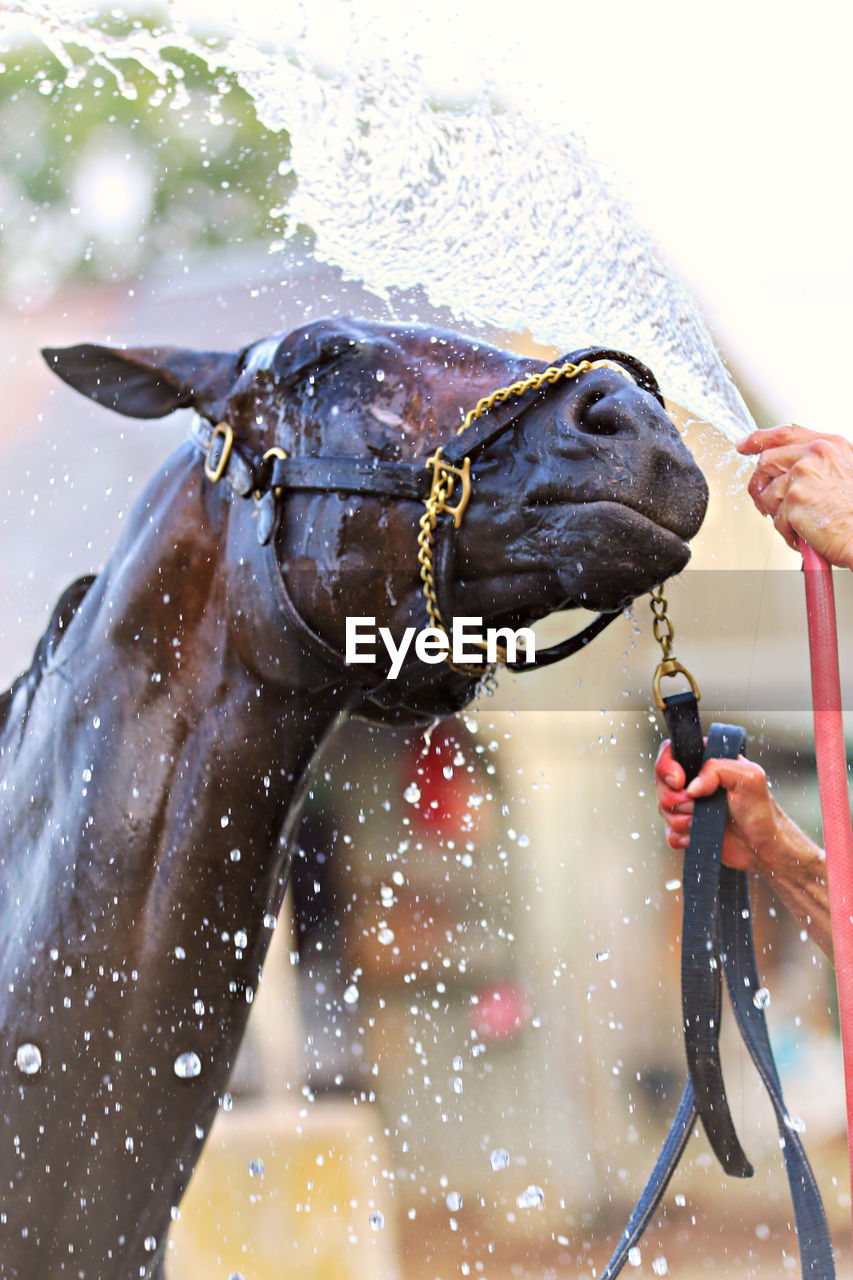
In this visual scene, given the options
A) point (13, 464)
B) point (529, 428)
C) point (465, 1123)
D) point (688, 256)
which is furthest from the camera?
point (465, 1123)

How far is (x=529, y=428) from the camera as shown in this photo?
44.5 inches

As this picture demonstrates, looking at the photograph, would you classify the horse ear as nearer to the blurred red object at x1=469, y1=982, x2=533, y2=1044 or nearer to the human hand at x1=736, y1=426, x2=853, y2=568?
the human hand at x1=736, y1=426, x2=853, y2=568

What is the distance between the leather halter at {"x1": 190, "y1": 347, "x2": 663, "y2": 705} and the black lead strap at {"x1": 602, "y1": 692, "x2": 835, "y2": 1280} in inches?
11.4

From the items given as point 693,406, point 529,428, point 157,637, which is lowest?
point 157,637

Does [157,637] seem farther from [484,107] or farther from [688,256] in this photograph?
[688,256]

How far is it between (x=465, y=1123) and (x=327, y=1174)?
233 cm

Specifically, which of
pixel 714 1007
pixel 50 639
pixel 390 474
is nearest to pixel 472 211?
pixel 390 474

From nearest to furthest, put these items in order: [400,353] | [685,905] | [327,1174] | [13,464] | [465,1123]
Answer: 1. [400,353]
2. [685,905]
3. [327,1174]
4. [13,464]
5. [465,1123]

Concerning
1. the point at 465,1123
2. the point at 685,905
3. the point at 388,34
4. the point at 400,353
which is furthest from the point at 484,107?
the point at 465,1123

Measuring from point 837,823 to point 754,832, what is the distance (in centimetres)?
24

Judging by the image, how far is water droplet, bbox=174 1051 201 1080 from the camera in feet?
4.11

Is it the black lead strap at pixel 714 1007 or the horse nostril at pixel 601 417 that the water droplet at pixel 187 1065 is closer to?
the black lead strap at pixel 714 1007

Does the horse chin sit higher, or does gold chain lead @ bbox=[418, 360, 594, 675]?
gold chain lead @ bbox=[418, 360, 594, 675]

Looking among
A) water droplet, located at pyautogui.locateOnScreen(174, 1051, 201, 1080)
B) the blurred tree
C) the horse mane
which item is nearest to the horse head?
the horse mane
